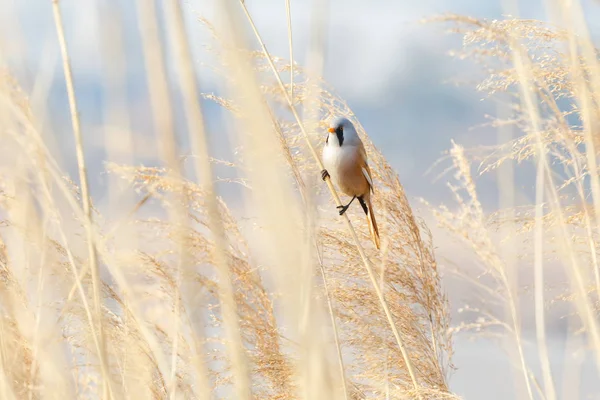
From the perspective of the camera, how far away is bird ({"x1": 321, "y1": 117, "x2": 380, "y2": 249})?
200 cm

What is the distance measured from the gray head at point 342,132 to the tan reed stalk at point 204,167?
1.22 meters

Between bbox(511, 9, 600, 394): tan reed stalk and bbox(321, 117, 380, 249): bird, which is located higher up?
bbox(321, 117, 380, 249): bird

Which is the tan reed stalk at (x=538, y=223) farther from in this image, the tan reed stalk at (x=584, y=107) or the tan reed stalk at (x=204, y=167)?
the tan reed stalk at (x=204, y=167)

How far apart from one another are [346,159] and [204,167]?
49.5 inches

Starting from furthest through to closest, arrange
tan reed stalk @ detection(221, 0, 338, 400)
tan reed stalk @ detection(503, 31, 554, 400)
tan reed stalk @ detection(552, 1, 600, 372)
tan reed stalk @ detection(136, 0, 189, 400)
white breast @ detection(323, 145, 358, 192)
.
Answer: white breast @ detection(323, 145, 358, 192)
tan reed stalk @ detection(503, 31, 554, 400)
tan reed stalk @ detection(552, 1, 600, 372)
tan reed stalk @ detection(136, 0, 189, 400)
tan reed stalk @ detection(221, 0, 338, 400)

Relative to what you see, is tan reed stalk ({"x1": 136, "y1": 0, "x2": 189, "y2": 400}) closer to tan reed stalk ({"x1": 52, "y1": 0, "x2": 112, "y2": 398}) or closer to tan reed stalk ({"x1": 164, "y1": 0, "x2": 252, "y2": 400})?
tan reed stalk ({"x1": 164, "y1": 0, "x2": 252, "y2": 400})

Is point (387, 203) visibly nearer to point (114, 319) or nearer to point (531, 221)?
point (531, 221)

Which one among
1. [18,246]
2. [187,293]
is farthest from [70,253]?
Answer: [187,293]

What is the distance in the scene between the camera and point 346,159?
6.56ft

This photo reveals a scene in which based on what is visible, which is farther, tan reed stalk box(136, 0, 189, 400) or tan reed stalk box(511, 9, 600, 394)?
tan reed stalk box(511, 9, 600, 394)

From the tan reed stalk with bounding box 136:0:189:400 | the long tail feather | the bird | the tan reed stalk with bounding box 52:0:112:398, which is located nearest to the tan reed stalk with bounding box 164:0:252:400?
the tan reed stalk with bounding box 136:0:189:400

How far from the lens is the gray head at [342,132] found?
2.00 meters

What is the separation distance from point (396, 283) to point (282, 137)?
3.11ft

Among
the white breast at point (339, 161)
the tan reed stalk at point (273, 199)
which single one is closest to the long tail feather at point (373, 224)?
the white breast at point (339, 161)
